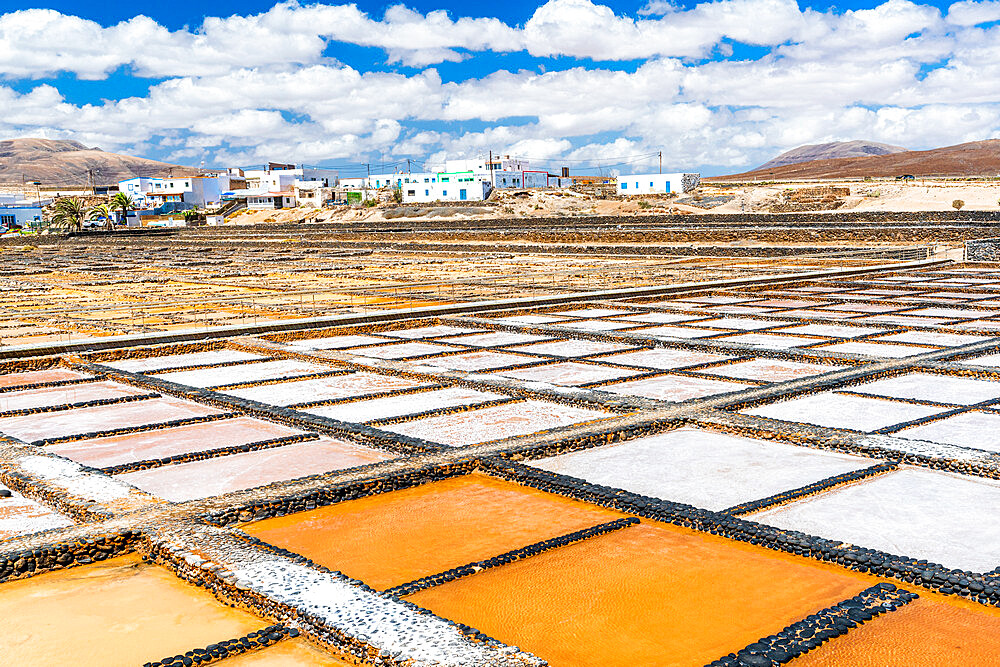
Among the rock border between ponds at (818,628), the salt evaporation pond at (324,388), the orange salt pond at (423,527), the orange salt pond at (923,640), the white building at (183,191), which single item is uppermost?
the white building at (183,191)

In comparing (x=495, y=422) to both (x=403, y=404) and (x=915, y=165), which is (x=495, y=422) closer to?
(x=403, y=404)

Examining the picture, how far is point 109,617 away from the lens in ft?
12.7

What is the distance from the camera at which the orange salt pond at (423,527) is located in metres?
4.44

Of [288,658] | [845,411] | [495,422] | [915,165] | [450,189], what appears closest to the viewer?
[288,658]

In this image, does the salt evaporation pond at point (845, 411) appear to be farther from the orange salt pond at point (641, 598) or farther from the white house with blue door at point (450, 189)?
the white house with blue door at point (450, 189)

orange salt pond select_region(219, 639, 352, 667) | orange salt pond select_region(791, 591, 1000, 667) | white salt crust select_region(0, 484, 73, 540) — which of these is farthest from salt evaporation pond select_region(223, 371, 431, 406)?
orange salt pond select_region(791, 591, 1000, 667)

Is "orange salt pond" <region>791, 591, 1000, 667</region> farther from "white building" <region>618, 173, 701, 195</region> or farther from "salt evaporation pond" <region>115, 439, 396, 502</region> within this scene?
"white building" <region>618, 173, 701, 195</region>

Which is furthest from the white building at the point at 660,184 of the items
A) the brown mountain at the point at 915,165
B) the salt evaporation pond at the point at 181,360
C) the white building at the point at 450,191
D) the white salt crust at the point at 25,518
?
the white salt crust at the point at 25,518

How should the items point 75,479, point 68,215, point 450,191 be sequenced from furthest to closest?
point 450,191, point 68,215, point 75,479

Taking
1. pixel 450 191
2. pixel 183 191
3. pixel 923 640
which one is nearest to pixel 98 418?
pixel 923 640

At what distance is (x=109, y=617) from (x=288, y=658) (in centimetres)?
87

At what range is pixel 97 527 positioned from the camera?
15.6 ft

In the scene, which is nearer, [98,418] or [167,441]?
[167,441]

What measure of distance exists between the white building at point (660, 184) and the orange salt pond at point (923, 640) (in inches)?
2661
